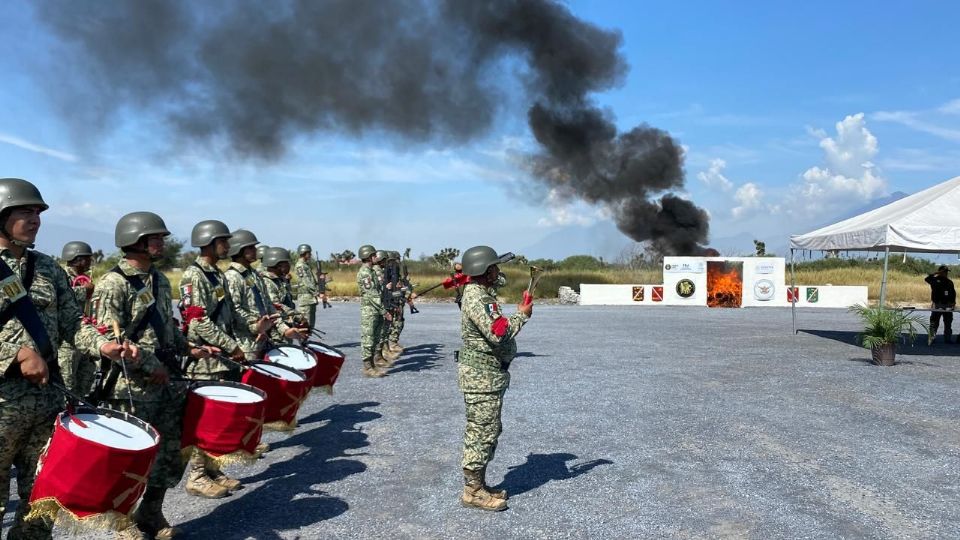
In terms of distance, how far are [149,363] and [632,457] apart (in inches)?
157

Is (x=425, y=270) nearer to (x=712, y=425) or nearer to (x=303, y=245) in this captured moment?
(x=303, y=245)

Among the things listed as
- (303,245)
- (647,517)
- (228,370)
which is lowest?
(647,517)

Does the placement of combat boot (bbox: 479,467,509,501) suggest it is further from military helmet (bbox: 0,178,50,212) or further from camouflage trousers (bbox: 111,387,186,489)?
military helmet (bbox: 0,178,50,212)

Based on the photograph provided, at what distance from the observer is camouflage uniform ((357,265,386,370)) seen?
10.3m

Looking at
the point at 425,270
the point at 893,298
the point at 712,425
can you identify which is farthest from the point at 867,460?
the point at 425,270

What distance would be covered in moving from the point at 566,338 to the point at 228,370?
10.3 m

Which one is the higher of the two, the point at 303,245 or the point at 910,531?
the point at 303,245

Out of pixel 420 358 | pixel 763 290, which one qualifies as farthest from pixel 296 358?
pixel 763 290

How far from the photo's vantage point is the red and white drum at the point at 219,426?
417 cm

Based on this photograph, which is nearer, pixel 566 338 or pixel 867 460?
pixel 867 460

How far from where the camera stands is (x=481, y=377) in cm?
483

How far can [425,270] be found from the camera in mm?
43938

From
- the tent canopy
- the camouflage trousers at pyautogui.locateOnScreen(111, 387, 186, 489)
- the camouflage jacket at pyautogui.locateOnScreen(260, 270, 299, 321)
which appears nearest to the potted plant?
the tent canopy

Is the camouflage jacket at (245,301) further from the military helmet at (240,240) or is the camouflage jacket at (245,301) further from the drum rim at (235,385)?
the drum rim at (235,385)
